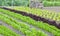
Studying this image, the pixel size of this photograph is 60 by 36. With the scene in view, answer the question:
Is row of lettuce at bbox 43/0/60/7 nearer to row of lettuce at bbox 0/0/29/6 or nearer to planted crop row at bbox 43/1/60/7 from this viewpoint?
planted crop row at bbox 43/1/60/7

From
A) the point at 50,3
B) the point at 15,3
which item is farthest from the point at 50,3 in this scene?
the point at 15,3

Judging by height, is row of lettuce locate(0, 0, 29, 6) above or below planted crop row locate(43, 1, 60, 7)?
above

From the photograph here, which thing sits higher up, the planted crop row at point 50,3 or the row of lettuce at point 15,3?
the row of lettuce at point 15,3

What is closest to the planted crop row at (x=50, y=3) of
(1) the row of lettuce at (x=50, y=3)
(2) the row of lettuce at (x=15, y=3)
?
(1) the row of lettuce at (x=50, y=3)

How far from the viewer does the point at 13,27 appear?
9688 mm

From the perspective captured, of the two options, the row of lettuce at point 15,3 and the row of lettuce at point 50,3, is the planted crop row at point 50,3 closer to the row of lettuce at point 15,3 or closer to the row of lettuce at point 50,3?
the row of lettuce at point 50,3

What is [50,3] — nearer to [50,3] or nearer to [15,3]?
[50,3]

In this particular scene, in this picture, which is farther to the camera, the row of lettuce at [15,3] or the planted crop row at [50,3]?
the planted crop row at [50,3]

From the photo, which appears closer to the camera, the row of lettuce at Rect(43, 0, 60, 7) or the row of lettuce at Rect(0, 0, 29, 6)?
the row of lettuce at Rect(0, 0, 29, 6)

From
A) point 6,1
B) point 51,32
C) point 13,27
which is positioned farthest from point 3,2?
point 51,32

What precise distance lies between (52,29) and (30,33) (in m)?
1.15

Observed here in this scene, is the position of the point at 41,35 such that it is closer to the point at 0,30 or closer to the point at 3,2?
the point at 0,30

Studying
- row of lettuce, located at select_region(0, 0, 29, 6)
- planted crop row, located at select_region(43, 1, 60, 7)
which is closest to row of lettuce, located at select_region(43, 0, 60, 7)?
planted crop row, located at select_region(43, 1, 60, 7)

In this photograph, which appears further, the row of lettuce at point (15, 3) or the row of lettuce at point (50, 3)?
the row of lettuce at point (50, 3)
